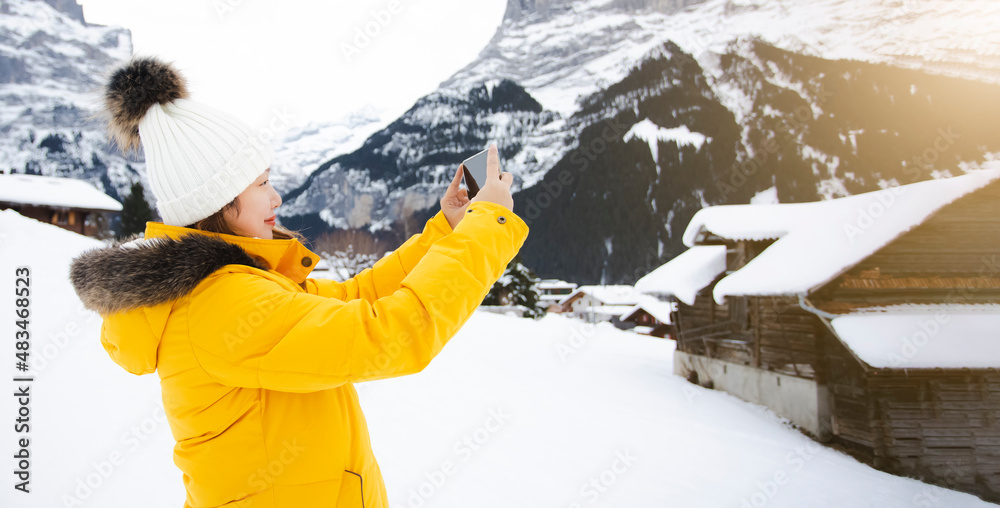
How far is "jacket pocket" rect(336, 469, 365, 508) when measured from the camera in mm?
1192

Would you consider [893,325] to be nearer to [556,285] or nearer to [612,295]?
[612,295]

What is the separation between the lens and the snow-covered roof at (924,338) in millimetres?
7016

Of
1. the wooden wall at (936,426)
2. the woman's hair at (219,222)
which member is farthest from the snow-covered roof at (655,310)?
the woman's hair at (219,222)

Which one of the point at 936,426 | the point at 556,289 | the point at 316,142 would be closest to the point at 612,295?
the point at 556,289

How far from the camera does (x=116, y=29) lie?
101 meters

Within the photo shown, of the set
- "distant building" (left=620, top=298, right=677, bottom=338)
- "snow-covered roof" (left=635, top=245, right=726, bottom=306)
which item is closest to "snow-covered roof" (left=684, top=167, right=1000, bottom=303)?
"snow-covered roof" (left=635, top=245, right=726, bottom=306)

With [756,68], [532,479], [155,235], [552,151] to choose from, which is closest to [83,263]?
[155,235]

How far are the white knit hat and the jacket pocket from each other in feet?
2.64

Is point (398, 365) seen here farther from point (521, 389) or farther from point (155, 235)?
point (521, 389)

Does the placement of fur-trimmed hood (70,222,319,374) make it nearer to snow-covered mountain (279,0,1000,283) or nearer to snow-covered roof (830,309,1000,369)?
snow-covered roof (830,309,1000,369)

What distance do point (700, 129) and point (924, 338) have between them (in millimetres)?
61662

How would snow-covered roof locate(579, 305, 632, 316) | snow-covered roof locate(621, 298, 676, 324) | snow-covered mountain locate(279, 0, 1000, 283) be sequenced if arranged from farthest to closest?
snow-covered mountain locate(279, 0, 1000, 283), snow-covered roof locate(579, 305, 632, 316), snow-covered roof locate(621, 298, 676, 324)

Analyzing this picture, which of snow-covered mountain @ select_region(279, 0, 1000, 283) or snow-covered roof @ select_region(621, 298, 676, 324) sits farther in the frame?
snow-covered mountain @ select_region(279, 0, 1000, 283)

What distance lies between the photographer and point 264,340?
3.19ft
